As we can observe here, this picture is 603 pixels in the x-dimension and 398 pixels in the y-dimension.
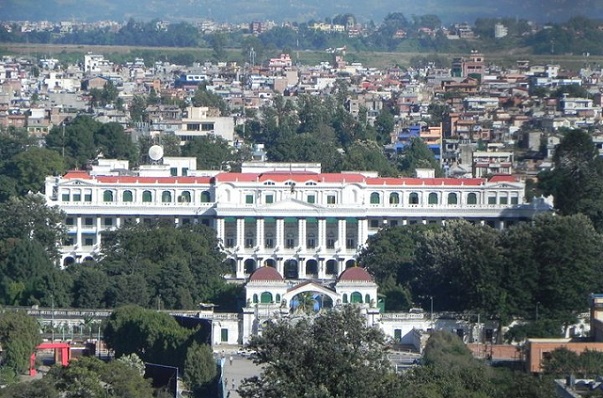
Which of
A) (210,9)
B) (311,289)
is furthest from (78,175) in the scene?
(210,9)

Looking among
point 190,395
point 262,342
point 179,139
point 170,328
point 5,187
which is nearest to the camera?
point 262,342

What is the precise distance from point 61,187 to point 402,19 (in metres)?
86.1

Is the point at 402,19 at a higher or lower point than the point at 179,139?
higher

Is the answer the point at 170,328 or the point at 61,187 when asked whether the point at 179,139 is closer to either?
the point at 61,187

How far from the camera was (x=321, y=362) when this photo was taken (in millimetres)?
21172

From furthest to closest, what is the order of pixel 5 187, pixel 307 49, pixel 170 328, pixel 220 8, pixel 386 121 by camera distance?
1. pixel 220 8
2. pixel 307 49
3. pixel 386 121
4. pixel 5 187
5. pixel 170 328

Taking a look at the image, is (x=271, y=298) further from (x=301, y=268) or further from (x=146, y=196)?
(x=146, y=196)

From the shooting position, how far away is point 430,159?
52125 millimetres

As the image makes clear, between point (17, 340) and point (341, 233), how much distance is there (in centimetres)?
1154

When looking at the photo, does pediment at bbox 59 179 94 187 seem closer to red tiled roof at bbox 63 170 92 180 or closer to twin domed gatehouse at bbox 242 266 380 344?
red tiled roof at bbox 63 170 92 180

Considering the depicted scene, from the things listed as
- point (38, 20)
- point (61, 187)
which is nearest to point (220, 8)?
point (38, 20)

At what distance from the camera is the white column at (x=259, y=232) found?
39794mm

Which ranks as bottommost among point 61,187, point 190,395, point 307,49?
point 190,395

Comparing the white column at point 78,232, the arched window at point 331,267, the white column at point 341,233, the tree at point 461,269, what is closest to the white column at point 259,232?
the arched window at point 331,267
